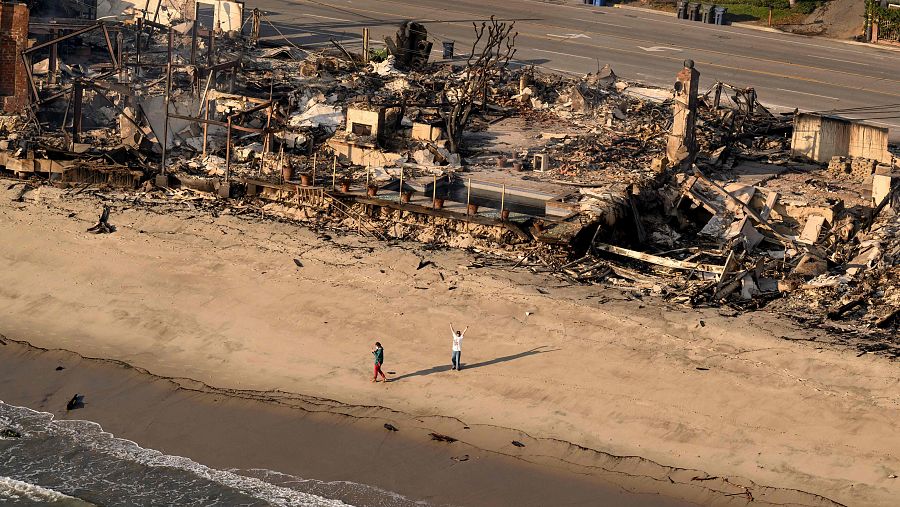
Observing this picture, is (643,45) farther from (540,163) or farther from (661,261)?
(661,261)

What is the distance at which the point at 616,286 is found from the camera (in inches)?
1137

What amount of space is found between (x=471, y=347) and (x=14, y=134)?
1613 centimetres

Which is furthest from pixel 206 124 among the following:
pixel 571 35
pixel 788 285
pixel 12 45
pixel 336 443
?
pixel 571 35

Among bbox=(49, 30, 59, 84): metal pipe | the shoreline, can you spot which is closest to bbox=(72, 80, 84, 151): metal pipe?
bbox=(49, 30, 59, 84): metal pipe

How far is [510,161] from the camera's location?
3606cm

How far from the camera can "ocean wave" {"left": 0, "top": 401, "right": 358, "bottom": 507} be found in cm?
2269

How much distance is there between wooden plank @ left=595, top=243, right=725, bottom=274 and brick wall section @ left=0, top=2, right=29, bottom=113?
17.3m

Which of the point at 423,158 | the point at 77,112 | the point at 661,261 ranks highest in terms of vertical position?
the point at 77,112

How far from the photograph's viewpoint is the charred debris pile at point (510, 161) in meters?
29.9

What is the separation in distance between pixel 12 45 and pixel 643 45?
69.2 ft

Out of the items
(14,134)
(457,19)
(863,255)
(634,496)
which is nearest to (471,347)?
(634,496)

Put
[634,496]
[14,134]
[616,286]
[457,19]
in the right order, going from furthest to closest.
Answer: [457,19]
[14,134]
[616,286]
[634,496]

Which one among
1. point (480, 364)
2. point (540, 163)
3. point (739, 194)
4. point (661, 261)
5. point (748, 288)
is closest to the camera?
point (480, 364)

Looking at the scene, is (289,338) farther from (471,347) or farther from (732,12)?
(732,12)
